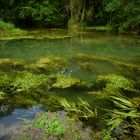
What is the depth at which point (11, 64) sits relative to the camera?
10320 millimetres

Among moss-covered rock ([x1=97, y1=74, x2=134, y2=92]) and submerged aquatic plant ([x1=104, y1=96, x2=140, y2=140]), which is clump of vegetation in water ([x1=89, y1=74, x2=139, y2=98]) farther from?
submerged aquatic plant ([x1=104, y1=96, x2=140, y2=140])

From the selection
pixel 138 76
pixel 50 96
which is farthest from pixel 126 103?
pixel 138 76

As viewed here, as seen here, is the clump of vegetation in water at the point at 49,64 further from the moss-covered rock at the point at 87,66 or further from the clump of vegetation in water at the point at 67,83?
the clump of vegetation in water at the point at 67,83

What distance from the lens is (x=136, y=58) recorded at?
39.1 ft

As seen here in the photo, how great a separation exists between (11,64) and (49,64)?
4.26ft

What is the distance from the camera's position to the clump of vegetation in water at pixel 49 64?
380 inches

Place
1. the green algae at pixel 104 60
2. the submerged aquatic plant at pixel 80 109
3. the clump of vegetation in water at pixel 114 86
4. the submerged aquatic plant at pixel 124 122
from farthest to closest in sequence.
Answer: the green algae at pixel 104 60 → the clump of vegetation in water at pixel 114 86 → the submerged aquatic plant at pixel 80 109 → the submerged aquatic plant at pixel 124 122

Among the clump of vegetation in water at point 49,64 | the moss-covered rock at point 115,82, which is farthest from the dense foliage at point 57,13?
the moss-covered rock at point 115,82

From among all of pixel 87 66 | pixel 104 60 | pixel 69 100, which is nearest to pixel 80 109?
pixel 69 100

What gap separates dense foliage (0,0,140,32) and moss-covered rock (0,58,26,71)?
13.5 metres

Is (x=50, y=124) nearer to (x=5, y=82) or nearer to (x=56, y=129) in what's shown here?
(x=56, y=129)

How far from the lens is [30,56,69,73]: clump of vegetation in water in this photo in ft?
31.7

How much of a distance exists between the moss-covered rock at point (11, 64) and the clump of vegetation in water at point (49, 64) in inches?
17.3

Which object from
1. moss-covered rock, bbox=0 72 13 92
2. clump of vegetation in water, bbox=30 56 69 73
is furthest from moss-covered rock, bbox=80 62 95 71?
moss-covered rock, bbox=0 72 13 92
